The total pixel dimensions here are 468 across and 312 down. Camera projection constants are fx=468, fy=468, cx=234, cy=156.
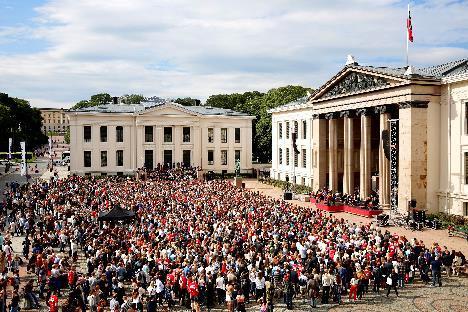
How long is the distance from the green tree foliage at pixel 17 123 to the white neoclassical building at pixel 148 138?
21.1 metres

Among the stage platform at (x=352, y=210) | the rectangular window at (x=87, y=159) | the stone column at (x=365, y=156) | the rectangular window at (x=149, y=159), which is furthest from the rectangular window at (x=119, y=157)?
the stone column at (x=365, y=156)

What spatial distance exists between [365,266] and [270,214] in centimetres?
1292

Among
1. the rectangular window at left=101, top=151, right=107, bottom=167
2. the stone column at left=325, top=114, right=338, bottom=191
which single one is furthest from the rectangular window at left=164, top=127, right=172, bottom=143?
the stone column at left=325, top=114, right=338, bottom=191

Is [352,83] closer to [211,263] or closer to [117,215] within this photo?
[117,215]

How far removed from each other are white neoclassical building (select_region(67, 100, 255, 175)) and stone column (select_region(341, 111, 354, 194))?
3165cm

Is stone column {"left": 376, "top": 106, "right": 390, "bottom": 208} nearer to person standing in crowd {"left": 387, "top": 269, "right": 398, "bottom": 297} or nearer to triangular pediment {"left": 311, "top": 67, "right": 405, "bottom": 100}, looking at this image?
triangular pediment {"left": 311, "top": 67, "right": 405, "bottom": 100}

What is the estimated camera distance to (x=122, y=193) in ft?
141

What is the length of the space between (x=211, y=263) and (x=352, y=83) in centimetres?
2980

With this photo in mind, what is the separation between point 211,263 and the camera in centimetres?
1881

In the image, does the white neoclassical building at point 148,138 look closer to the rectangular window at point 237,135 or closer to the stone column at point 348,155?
the rectangular window at point 237,135

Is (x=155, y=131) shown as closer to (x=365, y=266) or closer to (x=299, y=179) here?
(x=299, y=179)

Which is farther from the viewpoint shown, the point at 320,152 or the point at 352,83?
the point at 320,152

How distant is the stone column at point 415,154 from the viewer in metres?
35.9

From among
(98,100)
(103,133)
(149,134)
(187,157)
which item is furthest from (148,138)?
(98,100)
